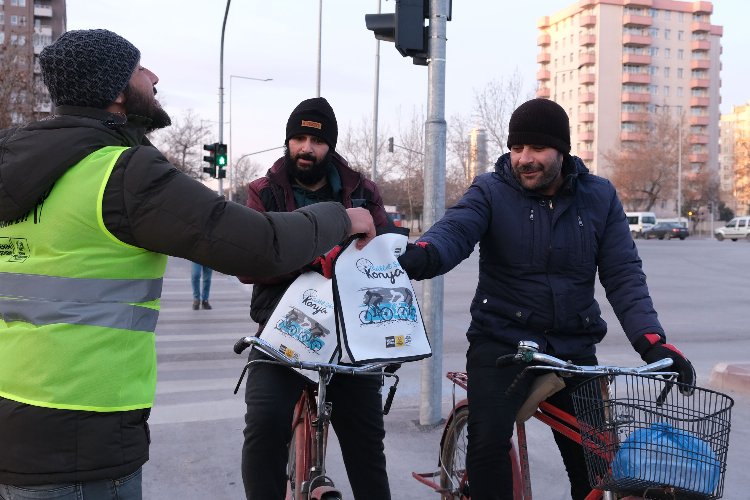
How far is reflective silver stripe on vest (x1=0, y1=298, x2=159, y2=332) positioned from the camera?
69.1 inches

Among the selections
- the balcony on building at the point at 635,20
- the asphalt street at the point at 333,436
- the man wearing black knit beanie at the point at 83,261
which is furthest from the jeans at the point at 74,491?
the balcony on building at the point at 635,20

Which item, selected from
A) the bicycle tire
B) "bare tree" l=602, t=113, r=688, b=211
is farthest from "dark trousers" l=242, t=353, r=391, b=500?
"bare tree" l=602, t=113, r=688, b=211

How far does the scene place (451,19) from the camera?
5.40 meters

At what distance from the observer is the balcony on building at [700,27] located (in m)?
97.8

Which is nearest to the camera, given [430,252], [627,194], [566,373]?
[566,373]

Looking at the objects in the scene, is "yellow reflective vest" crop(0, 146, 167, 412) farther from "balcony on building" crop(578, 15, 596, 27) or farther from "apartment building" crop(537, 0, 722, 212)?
"balcony on building" crop(578, 15, 596, 27)

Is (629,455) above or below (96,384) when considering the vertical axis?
below

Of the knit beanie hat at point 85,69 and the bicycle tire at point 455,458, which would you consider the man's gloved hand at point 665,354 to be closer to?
the bicycle tire at point 455,458

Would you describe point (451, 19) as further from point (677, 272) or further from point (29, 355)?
point (677, 272)

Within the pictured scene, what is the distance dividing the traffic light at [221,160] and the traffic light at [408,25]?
59.0 feet

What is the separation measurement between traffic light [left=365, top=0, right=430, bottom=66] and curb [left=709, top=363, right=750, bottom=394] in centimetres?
398

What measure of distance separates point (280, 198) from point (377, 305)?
0.81 m

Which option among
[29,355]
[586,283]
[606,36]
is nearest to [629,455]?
[586,283]

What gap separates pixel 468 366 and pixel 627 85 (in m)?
100
